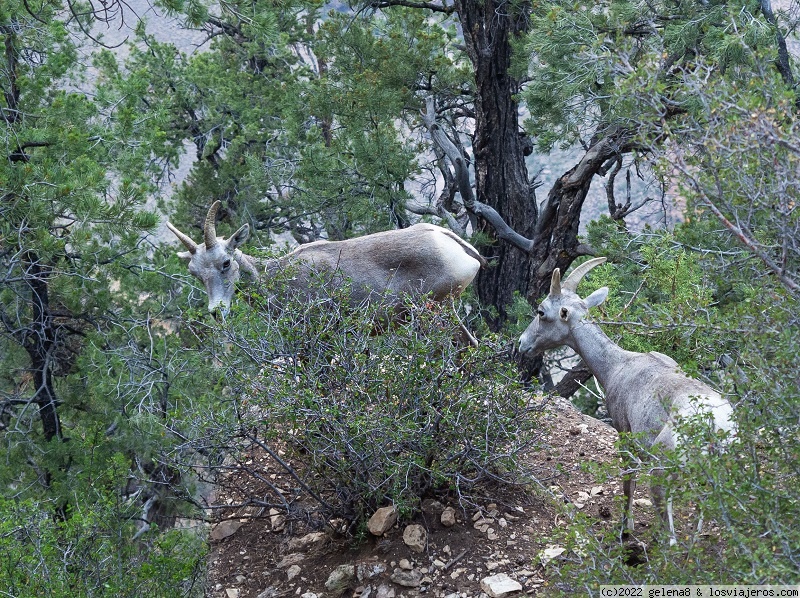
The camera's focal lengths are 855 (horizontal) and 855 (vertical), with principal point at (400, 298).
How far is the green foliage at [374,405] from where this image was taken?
529 cm

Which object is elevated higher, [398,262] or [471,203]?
[398,262]

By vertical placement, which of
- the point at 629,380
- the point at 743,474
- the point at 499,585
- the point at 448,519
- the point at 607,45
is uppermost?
the point at 607,45

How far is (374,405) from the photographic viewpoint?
5.41m

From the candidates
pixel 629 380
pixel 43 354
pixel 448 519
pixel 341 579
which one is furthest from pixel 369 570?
pixel 43 354

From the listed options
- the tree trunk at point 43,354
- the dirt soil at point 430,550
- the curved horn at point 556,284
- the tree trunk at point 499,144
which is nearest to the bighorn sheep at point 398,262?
the curved horn at point 556,284

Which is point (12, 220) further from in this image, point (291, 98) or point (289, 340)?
point (291, 98)

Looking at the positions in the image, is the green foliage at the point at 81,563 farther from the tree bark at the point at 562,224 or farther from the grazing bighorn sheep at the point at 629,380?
the tree bark at the point at 562,224

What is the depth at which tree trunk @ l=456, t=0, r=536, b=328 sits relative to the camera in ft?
43.1

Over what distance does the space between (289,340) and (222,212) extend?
35.4 ft

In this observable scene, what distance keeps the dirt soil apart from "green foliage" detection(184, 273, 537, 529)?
22 cm

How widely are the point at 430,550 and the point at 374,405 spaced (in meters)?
1.01

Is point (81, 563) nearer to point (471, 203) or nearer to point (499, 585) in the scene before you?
point (499, 585)

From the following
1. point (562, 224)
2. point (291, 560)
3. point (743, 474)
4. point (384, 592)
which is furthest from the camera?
point (562, 224)

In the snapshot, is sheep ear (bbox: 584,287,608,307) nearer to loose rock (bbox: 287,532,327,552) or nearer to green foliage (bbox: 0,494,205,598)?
loose rock (bbox: 287,532,327,552)
